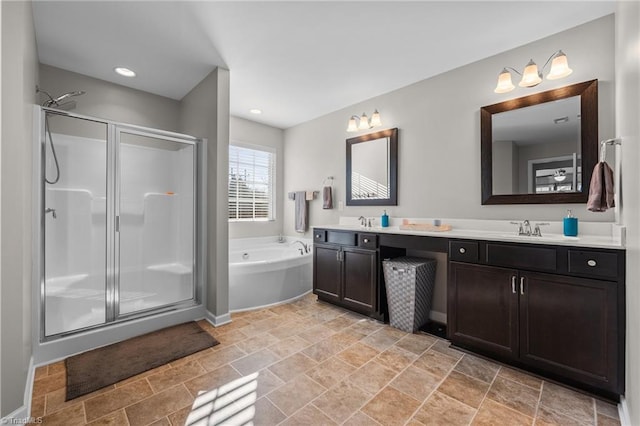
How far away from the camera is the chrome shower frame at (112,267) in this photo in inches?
79.4

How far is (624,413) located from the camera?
4.86 feet

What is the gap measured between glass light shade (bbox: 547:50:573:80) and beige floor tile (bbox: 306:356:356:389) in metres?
2.66

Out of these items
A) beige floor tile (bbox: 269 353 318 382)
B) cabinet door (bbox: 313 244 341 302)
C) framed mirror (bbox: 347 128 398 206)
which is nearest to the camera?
beige floor tile (bbox: 269 353 318 382)

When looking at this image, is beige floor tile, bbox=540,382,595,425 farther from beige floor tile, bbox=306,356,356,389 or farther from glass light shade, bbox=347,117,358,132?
glass light shade, bbox=347,117,358,132

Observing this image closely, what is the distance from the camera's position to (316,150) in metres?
4.22

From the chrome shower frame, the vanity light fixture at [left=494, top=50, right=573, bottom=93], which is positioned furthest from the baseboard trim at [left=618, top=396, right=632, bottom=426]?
the chrome shower frame

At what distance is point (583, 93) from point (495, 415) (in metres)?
2.36

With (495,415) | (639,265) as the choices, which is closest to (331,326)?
(495,415)

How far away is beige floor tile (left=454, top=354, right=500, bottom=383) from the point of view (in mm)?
1903

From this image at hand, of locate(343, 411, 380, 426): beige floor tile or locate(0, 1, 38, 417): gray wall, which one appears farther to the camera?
locate(343, 411, 380, 426): beige floor tile

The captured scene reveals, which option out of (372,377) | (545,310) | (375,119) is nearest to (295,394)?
(372,377)

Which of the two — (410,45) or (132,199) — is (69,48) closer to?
(132,199)

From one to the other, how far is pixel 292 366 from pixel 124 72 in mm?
3384

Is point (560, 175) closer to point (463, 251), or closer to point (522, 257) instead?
point (522, 257)
